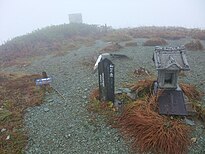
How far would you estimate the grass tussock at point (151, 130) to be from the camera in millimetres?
5496

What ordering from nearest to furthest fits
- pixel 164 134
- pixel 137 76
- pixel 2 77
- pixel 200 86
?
pixel 164 134 → pixel 200 86 → pixel 137 76 → pixel 2 77

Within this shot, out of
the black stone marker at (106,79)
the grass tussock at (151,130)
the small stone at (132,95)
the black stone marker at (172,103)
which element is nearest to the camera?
the grass tussock at (151,130)

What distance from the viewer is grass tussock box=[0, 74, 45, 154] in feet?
19.5

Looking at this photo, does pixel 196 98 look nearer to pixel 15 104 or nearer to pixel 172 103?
pixel 172 103

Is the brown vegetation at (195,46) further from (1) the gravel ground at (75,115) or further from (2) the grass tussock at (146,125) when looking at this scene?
(2) the grass tussock at (146,125)

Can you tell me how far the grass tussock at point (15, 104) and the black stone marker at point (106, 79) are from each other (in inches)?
85.6

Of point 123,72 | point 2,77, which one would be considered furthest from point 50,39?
point 123,72

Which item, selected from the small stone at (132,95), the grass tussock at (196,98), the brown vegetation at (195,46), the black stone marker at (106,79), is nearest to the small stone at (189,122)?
the grass tussock at (196,98)

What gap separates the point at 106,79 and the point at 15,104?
3151 mm

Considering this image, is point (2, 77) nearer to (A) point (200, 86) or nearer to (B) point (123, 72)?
(B) point (123, 72)

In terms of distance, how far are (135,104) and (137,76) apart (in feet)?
9.98

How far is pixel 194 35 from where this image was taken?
17.3 meters

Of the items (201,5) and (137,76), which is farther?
(201,5)

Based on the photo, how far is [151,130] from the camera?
19.0ft
